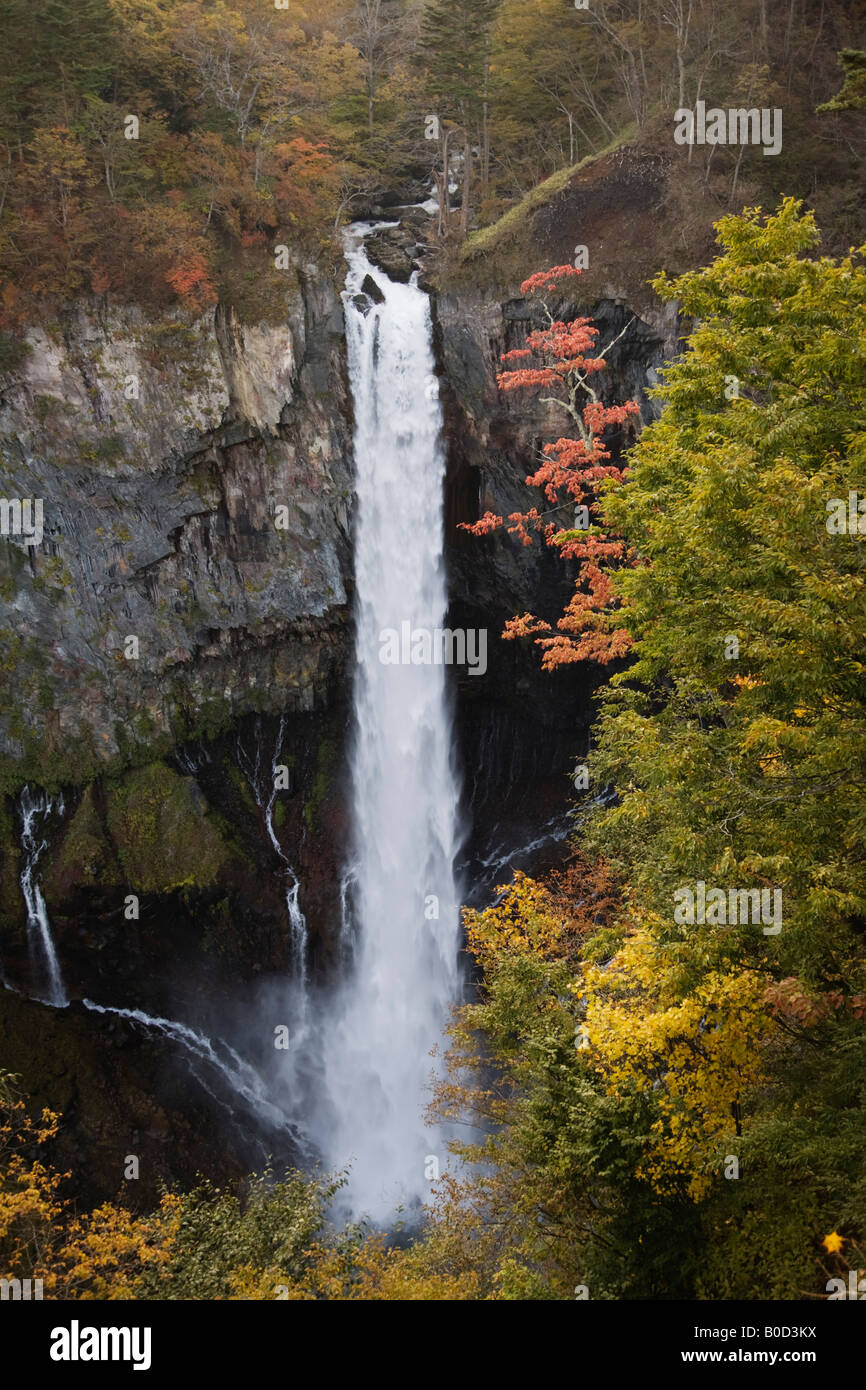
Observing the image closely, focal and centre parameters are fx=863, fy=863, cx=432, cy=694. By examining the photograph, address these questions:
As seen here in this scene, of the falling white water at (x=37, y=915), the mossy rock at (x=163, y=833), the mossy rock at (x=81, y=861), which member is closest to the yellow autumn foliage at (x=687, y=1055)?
the mossy rock at (x=163, y=833)

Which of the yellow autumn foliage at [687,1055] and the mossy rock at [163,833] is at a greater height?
the mossy rock at [163,833]

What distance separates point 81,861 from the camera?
2272 centimetres

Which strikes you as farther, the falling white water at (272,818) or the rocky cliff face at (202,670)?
the falling white water at (272,818)

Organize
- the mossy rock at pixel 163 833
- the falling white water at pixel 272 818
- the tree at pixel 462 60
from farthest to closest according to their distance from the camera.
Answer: the tree at pixel 462 60 < the falling white water at pixel 272 818 < the mossy rock at pixel 163 833

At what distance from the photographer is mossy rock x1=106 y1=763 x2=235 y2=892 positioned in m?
23.1

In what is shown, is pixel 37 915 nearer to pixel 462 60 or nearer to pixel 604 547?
pixel 604 547

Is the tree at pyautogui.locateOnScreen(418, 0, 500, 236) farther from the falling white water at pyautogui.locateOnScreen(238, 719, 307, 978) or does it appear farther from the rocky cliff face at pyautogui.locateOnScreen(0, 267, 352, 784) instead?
the falling white water at pyautogui.locateOnScreen(238, 719, 307, 978)

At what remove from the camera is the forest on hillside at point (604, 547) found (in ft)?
26.1

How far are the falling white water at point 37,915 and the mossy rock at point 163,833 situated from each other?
188 centimetres

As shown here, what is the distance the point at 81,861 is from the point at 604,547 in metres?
16.1

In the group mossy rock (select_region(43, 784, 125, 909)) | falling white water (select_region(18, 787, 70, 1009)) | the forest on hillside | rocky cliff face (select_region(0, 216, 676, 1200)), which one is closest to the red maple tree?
the forest on hillside

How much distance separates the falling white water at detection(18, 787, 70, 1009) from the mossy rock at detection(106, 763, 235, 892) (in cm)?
188

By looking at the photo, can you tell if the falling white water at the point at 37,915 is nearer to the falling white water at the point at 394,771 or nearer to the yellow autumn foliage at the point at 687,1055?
the falling white water at the point at 394,771

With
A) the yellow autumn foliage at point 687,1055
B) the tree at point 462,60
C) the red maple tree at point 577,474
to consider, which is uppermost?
the tree at point 462,60
